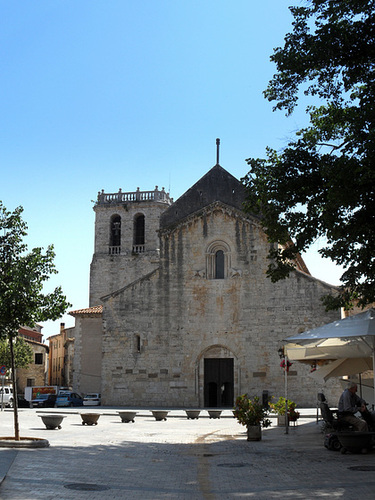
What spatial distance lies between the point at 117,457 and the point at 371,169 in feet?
27.6

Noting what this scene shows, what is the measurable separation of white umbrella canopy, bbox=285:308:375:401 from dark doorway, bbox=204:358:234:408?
17.3 m

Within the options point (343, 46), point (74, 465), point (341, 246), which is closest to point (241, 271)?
point (341, 246)

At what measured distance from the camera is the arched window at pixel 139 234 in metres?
54.7

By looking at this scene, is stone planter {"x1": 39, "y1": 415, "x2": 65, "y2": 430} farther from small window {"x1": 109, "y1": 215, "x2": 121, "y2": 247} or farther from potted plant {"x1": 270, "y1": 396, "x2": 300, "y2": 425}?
small window {"x1": 109, "y1": 215, "x2": 121, "y2": 247}

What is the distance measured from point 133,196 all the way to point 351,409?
4459 cm

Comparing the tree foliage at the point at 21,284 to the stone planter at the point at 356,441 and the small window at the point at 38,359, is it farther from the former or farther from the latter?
the small window at the point at 38,359

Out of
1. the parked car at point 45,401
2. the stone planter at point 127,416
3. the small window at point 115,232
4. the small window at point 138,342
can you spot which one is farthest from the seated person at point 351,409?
the small window at point 115,232

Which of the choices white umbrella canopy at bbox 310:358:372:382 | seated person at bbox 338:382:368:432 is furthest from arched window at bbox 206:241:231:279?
seated person at bbox 338:382:368:432

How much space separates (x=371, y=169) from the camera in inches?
500

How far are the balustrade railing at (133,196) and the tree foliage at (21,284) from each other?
41177 mm

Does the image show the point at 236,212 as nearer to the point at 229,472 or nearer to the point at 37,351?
the point at 229,472

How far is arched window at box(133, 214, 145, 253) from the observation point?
54688 mm

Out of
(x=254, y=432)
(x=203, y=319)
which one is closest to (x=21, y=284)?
(x=254, y=432)

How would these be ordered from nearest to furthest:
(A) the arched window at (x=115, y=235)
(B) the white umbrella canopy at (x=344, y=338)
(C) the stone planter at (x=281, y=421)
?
1. (B) the white umbrella canopy at (x=344, y=338)
2. (C) the stone planter at (x=281, y=421)
3. (A) the arched window at (x=115, y=235)
